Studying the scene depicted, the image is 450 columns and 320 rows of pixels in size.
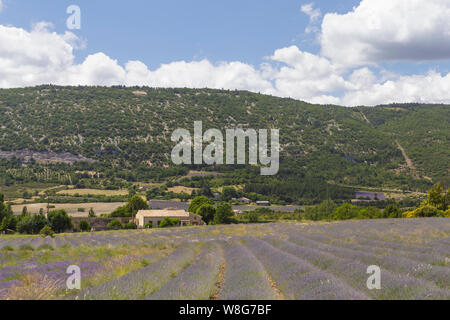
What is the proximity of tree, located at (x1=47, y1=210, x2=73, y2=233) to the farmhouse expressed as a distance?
1072cm

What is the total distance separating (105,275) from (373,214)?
174ft

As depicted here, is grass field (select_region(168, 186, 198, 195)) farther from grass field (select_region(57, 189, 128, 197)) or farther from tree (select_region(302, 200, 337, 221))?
tree (select_region(302, 200, 337, 221))

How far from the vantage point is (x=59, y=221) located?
5419cm

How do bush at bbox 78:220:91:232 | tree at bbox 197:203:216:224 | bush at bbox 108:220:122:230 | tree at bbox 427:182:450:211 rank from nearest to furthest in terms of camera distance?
tree at bbox 427:182:450:211 → bush at bbox 78:220:91:232 → bush at bbox 108:220:122:230 → tree at bbox 197:203:216:224

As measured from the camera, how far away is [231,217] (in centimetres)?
5766

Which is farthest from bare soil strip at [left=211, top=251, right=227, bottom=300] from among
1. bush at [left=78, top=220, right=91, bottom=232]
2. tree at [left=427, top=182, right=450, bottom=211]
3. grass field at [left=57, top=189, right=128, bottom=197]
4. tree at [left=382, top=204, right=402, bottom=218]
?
grass field at [left=57, top=189, right=128, bottom=197]

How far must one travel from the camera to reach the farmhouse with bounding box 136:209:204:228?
58753 millimetres

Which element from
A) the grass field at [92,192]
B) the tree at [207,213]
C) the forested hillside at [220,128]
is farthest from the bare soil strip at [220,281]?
the forested hillside at [220,128]

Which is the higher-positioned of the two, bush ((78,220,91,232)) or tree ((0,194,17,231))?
tree ((0,194,17,231))

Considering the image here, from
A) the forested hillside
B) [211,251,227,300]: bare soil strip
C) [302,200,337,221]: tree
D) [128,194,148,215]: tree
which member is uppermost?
the forested hillside

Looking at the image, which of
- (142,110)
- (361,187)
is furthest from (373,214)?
(142,110)
